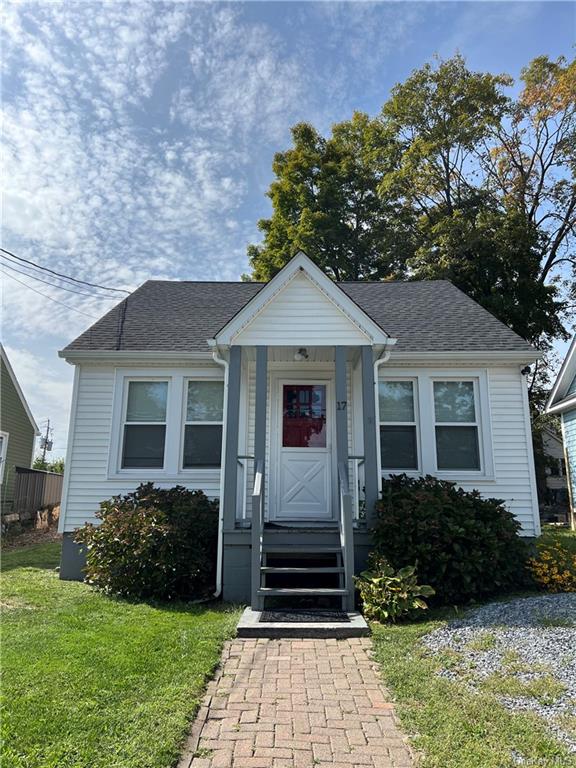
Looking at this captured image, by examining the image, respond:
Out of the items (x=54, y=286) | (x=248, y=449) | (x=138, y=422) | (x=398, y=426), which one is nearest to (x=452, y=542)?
(x=398, y=426)

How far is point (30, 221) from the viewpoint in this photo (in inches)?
393

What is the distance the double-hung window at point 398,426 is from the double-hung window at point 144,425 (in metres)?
4.09

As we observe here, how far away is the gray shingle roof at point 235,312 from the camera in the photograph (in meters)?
9.42

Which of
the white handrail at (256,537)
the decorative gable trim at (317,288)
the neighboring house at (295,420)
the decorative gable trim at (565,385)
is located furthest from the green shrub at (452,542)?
the decorative gable trim at (565,385)

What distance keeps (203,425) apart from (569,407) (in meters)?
10.9

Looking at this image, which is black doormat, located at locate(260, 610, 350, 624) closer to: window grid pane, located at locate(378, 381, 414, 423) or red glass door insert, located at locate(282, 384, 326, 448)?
red glass door insert, located at locate(282, 384, 326, 448)

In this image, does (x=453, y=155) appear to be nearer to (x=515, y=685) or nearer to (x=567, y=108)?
(x=567, y=108)

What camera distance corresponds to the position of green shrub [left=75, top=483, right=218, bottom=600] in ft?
22.5

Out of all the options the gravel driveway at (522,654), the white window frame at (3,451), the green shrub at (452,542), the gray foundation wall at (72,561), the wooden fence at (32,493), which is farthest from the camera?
Answer: the wooden fence at (32,493)

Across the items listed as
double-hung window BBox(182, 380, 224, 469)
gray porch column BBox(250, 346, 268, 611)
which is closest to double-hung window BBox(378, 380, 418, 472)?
gray porch column BBox(250, 346, 268, 611)

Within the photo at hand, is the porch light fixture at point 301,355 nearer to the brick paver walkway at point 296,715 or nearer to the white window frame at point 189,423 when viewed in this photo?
the white window frame at point 189,423

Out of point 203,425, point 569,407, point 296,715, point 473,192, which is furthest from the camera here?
point 473,192

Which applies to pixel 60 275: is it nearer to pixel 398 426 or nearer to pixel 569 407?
pixel 398 426

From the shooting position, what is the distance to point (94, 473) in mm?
9117
